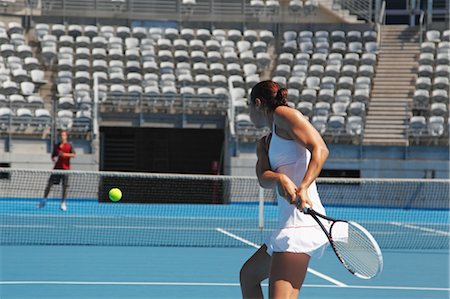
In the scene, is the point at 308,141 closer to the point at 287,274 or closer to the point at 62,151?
the point at 287,274

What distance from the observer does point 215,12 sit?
87.8 feet

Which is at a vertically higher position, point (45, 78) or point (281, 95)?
point (281, 95)

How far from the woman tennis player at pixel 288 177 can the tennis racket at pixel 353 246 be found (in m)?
0.08

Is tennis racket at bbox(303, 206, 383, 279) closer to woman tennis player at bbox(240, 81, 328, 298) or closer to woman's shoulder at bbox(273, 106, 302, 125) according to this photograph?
woman tennis player at bbox(240, 81, 328, 298)

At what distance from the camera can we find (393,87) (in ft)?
82.0

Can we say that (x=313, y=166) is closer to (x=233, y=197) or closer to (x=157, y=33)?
(x=233, y=197)

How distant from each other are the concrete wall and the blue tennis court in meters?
2.87

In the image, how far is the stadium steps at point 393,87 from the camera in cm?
2317

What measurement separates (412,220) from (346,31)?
9528mm

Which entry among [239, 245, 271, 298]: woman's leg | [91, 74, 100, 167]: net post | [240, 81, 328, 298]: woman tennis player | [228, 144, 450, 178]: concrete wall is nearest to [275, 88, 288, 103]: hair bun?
[240, 81, 328, 298]: woman tennis player

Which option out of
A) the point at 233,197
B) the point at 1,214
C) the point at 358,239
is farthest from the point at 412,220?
the point at 358,239

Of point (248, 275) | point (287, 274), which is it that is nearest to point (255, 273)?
point (248, 275)

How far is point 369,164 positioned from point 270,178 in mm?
17700

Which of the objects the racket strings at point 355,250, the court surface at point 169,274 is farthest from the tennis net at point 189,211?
the racket strings at point 355,250
